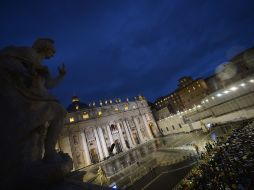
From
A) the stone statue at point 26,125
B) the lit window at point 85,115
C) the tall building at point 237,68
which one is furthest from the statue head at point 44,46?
the tall building at point 237,68

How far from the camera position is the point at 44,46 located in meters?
4.20

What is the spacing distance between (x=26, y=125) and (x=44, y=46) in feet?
7.04

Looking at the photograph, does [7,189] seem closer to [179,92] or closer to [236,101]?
[236,101]

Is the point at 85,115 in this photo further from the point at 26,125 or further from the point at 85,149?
the point at 26,125

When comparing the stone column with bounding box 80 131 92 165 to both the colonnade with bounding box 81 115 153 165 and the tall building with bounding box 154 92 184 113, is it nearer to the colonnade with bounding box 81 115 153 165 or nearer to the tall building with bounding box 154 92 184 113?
the colonnade with bounding box 81 115 153 165

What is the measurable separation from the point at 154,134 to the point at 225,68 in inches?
1195

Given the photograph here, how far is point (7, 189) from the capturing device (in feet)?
9.30

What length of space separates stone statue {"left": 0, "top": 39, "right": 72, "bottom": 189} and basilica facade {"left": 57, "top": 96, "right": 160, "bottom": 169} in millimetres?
39343

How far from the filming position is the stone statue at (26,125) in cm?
293

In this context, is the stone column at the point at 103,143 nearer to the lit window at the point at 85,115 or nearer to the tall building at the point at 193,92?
the lit window at the point at 85,115

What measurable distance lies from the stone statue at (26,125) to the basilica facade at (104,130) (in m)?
39.3

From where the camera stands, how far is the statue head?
420 centimetres

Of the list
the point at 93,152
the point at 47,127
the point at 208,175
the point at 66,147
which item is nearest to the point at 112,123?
the point at 93,152

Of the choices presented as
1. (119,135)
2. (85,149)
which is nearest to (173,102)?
(119,135)
